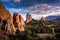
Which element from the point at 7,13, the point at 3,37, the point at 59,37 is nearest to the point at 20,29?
the point at 7,13

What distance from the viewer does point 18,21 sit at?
630 cm

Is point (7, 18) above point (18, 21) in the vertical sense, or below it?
above

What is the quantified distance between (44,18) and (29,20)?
0.62 metres

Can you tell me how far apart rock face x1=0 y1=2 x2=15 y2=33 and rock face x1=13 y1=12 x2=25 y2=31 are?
21 cm

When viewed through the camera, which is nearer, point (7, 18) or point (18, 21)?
point (7, 18)

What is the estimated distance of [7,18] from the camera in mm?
5699

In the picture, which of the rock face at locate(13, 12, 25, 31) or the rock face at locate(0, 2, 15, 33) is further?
the rock face at locate(13, 12, 25, 31)

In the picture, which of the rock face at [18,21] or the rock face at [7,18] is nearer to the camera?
the rock face at [7,18]

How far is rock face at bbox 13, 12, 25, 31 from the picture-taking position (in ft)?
19.7

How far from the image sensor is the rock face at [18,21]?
6.00 m

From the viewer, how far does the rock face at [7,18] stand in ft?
18.2

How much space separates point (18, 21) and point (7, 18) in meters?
0.70

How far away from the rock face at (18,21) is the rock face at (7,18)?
0.21 metres

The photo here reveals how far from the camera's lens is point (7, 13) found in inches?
228
